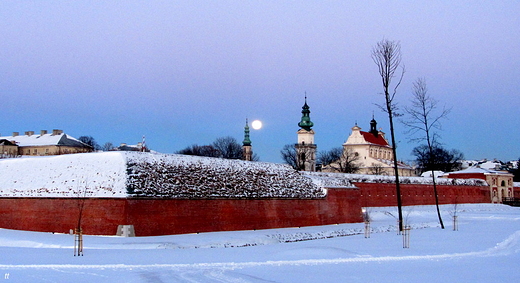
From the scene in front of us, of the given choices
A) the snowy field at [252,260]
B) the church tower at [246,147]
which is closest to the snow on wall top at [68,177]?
Result: the snowy field at [252,260]

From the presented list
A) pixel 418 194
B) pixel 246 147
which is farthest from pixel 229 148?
pixel 418 194

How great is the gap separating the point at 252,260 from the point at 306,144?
81.0 meters

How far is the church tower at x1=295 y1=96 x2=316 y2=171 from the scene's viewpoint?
94.7 meters

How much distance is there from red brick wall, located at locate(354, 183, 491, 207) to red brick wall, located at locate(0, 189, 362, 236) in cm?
1825

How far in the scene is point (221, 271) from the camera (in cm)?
1573

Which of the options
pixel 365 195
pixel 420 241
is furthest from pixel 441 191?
pixel 420 241

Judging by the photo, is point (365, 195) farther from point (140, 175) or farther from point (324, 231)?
point (140, 175)

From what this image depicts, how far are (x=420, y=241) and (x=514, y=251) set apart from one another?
5005 mm

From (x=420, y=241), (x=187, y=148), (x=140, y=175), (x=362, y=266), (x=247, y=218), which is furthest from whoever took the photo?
(x=187, y=148)

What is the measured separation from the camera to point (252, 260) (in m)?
18.6

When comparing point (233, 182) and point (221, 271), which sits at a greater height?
point (233, 182)

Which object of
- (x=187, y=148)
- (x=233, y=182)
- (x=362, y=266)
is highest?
(x=187, y=148)

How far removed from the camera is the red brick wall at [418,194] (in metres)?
55.0

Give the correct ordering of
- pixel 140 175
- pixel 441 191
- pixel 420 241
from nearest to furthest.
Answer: pixel 420 241 < pixel 140 175 < pixel 441 191
